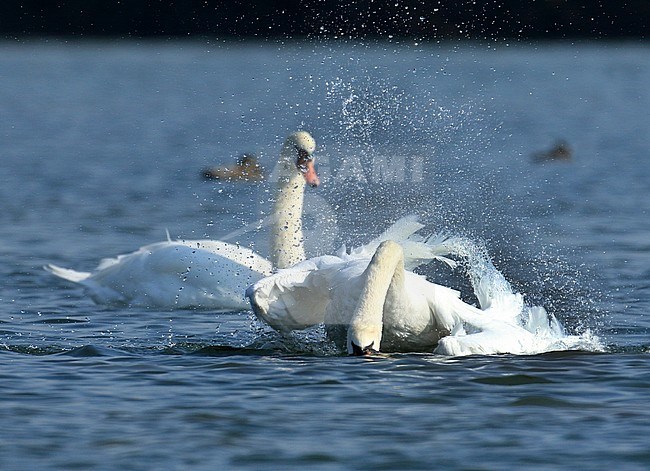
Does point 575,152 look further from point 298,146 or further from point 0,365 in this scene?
point 0,365

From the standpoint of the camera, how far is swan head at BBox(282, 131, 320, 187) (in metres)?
12.6

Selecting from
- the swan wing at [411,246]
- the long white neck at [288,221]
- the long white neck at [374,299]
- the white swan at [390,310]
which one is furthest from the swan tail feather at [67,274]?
the long white neck at [374,299]

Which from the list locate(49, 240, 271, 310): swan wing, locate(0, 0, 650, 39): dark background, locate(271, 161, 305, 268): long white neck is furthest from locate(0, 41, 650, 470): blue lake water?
locate(0, 0, 650, 39): dark background

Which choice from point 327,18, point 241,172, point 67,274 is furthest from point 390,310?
point 327,18

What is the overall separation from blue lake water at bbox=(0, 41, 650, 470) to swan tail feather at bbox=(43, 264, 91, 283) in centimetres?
18

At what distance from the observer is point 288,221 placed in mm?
12047

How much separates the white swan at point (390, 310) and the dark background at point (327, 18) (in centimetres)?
3249

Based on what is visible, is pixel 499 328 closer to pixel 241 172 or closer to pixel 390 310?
pixel 390 310

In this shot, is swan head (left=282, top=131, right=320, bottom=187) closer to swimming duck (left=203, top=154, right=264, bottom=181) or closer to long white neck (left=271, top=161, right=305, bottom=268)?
long white neck (left=271, top=161, right=305, bottom=268)

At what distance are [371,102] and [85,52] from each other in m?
49.3

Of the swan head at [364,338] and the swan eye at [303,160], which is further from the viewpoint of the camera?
the swan eye at [303,160]

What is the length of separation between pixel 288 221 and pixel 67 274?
2441 millimetres

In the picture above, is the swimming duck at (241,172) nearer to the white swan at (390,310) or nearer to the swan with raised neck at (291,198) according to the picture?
the swan with raised neck at (291,198)

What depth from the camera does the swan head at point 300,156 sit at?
1255 cm
